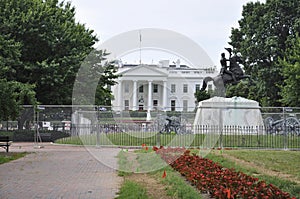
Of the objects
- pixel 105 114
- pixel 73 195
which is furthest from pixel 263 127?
pixel 73 195

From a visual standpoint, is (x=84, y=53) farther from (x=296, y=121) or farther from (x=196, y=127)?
(x=296, y=121)

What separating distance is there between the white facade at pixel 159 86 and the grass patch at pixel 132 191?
30.8 feet

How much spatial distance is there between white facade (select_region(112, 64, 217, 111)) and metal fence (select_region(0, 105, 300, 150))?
42.6 inches

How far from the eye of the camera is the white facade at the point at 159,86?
26092 mm

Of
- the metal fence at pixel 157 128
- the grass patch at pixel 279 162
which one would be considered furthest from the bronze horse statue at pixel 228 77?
the grass patch at pixel 279 162

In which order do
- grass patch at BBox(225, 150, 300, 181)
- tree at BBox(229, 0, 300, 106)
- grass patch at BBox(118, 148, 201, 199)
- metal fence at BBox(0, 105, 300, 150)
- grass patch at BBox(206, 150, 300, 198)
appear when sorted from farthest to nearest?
tree at BBox(229, 0, 300, 106)
metal fence at BBox(0, 105, 300, 150)
grass patch at BBox(225, 150, 300, 181)
grass patch at BBox(206, 150, 300, 198)
grass patch at BBox(118, 148, 201, 199)

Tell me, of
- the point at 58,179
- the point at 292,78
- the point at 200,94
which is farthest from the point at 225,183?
the point at 292,78

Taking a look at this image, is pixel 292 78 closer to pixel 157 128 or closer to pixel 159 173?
pixel 157 128

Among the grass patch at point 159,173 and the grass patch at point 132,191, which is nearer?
the grass patch at point 132,191

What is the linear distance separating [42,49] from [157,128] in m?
12.8

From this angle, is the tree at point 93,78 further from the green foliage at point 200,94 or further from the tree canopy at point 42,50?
the green foliage at point 200,94

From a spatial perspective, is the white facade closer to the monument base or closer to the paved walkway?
the monument base

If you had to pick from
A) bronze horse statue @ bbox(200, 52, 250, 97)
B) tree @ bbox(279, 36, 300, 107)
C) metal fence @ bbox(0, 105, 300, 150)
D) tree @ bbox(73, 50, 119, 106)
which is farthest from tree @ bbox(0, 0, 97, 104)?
tree @ bbox(279, 36, 300, 107)

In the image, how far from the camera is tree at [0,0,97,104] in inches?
1224
